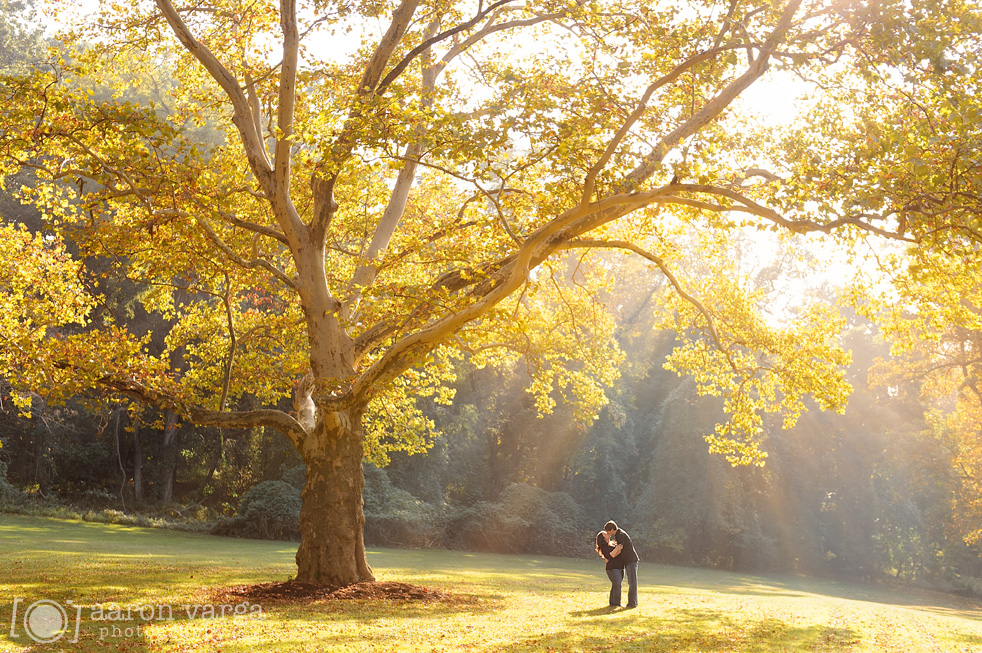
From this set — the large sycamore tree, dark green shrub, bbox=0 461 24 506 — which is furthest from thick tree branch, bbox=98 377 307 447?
dark green shrub, bbox=0 461 24 506

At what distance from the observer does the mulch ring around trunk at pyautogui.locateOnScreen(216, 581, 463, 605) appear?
1054 cm

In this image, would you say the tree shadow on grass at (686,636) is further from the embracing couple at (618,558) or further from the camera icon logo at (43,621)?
the camera icon logo at (43,621)

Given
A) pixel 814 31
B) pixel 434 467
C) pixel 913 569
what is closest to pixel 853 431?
pixel 913 569

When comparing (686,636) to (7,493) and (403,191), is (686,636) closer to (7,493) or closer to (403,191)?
(403,191)

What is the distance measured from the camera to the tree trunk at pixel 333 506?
37.6 feet

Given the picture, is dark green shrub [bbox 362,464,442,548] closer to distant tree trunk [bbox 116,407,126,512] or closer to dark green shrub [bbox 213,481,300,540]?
dark green shrub [bbox 213,481,300,540]

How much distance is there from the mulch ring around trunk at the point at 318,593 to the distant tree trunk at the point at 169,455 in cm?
2203

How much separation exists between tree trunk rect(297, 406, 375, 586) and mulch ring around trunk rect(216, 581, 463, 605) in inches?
8.6

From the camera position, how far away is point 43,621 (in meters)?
7.86

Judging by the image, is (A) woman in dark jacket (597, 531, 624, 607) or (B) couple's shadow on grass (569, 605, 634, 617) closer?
(B) couple's shadow on grass (569, 605, 634, 617)

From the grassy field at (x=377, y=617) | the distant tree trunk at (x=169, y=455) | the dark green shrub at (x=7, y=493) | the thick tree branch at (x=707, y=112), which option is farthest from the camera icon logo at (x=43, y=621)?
the distant tree trunk at (x=169, y=455)

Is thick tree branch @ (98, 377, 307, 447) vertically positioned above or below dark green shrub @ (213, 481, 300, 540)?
above

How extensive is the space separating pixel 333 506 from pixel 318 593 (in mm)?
1263

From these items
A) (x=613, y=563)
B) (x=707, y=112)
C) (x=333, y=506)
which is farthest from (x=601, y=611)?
(x=707, y=112)
